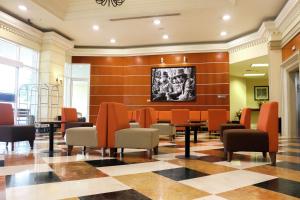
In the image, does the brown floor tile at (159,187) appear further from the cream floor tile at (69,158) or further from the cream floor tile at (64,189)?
the cream floor tile at (69,158)

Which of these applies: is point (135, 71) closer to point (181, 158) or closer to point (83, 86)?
point (83, 86)

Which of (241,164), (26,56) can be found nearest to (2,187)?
(241,164)

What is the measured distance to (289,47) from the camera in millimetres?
7977

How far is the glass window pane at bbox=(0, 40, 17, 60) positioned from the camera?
865cm

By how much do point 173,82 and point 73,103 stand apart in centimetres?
496

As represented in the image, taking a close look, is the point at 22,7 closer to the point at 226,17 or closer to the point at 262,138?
the point at 226,17

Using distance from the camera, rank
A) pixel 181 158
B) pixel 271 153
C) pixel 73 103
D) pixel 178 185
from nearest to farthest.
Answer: pixel 178 185 → pixel 271 153 → pixel 181 158 → pixel 73 103

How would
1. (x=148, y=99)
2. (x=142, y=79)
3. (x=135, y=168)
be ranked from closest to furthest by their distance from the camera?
(x=135, y=168) < (x=148, y=99) < (x=142, y=79)

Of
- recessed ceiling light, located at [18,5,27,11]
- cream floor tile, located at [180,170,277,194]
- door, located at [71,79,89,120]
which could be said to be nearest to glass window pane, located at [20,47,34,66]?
recessed ceiling light, located at [18,5,27,11]

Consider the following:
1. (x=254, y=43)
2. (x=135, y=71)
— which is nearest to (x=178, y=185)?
(x=254, y=43)

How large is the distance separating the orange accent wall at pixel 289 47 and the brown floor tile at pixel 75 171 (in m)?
6.61

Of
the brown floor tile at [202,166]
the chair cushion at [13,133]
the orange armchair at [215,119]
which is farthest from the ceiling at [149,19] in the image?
the brown floor tile at [202,166]

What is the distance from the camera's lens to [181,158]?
4.13 m

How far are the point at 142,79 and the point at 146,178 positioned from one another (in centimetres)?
967
